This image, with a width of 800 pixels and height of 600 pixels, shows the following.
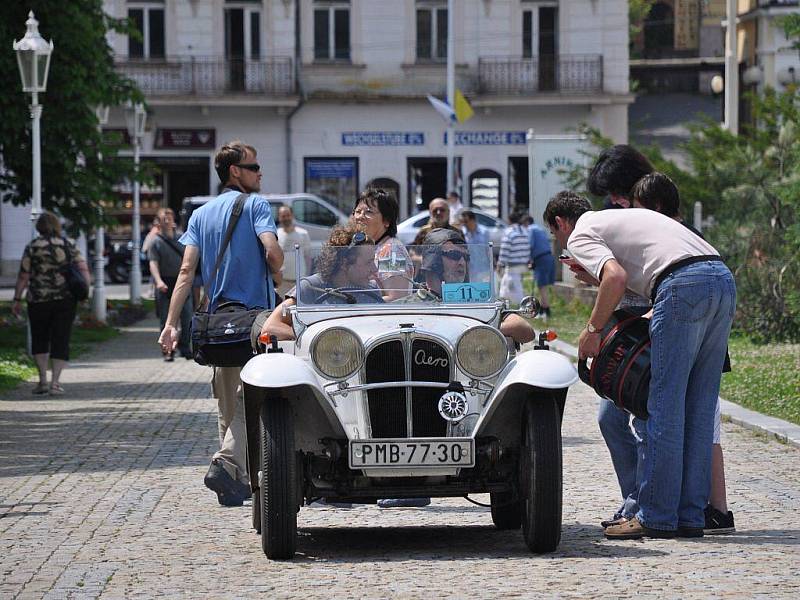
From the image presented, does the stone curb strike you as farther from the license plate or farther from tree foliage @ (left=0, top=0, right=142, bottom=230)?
tree foliage @ (left=0, top=0, right=142, bottom=230)

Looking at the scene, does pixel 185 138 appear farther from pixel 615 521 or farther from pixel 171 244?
pixel 615 521

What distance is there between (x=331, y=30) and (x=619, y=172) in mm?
42270

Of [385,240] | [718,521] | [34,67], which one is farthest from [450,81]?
[718,521]

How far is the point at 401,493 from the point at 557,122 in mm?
42853

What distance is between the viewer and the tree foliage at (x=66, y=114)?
23.0m

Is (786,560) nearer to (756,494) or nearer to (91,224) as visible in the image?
(756,494)

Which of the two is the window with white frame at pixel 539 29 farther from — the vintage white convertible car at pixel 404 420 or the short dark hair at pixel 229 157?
the vintage white convertible car at pixel 404 420

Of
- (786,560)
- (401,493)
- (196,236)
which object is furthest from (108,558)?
(786,560)

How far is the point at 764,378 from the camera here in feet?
53.2

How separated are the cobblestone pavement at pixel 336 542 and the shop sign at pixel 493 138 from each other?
3703cm

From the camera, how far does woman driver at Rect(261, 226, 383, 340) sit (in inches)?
325

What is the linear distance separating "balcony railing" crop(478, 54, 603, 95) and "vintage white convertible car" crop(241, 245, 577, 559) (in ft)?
138

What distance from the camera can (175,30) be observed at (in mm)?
49031

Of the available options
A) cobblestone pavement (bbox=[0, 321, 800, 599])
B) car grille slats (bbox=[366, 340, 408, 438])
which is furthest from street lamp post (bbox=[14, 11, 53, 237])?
car grille slats (bbox=[366, 340, 408, 438])
